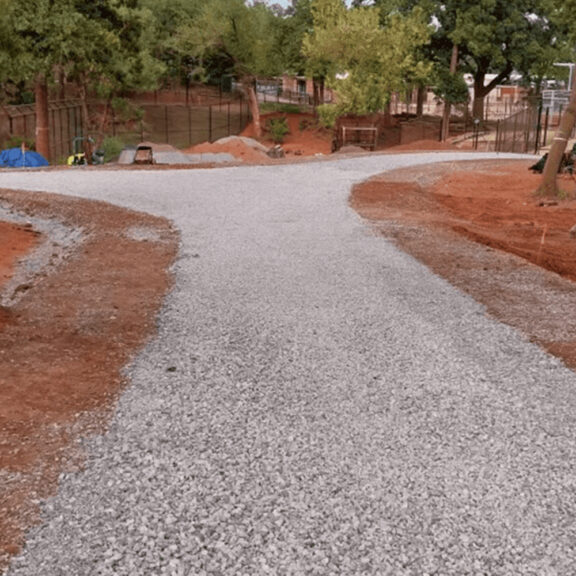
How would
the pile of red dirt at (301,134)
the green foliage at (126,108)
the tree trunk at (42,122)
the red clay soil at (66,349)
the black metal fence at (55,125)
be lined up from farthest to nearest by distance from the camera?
1. the pile of red dirt at (301,134)
2. the green foliage at (126,108)
3. the black metal fence at (55,125)
4. the tree trunk at (42,122)
5. the red clay soil at (66,349)

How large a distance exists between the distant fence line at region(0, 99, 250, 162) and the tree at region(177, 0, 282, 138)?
3346 mm

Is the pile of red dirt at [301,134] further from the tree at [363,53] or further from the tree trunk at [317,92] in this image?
the tree at [363,53]

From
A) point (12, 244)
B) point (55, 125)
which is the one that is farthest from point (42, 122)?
point (12, 244)

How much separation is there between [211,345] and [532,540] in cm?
378

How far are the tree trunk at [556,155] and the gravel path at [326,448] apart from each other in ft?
38.1

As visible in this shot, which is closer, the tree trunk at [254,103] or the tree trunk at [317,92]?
the tree trunk at [254,103]

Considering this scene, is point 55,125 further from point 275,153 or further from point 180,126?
point 180,126

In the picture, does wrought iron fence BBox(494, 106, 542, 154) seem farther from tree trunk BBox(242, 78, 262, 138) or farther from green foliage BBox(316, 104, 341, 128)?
tree trunk BBox(242, 78, 262, 138)

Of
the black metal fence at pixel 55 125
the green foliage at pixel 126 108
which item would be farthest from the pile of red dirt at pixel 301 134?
the black metal fence at pixel 55 125

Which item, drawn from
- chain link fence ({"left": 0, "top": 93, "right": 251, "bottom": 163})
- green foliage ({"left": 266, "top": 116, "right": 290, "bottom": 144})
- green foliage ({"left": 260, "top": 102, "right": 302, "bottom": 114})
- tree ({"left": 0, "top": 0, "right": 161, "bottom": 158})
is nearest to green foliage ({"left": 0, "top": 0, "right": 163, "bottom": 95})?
tree ({"left": 0, "top": 0, "right": 161, "bottom": 158})

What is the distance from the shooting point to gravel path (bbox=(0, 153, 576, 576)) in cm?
375

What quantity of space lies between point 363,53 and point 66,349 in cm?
4079

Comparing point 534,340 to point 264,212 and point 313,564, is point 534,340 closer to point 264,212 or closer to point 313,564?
point 313,564

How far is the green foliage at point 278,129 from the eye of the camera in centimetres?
5559
